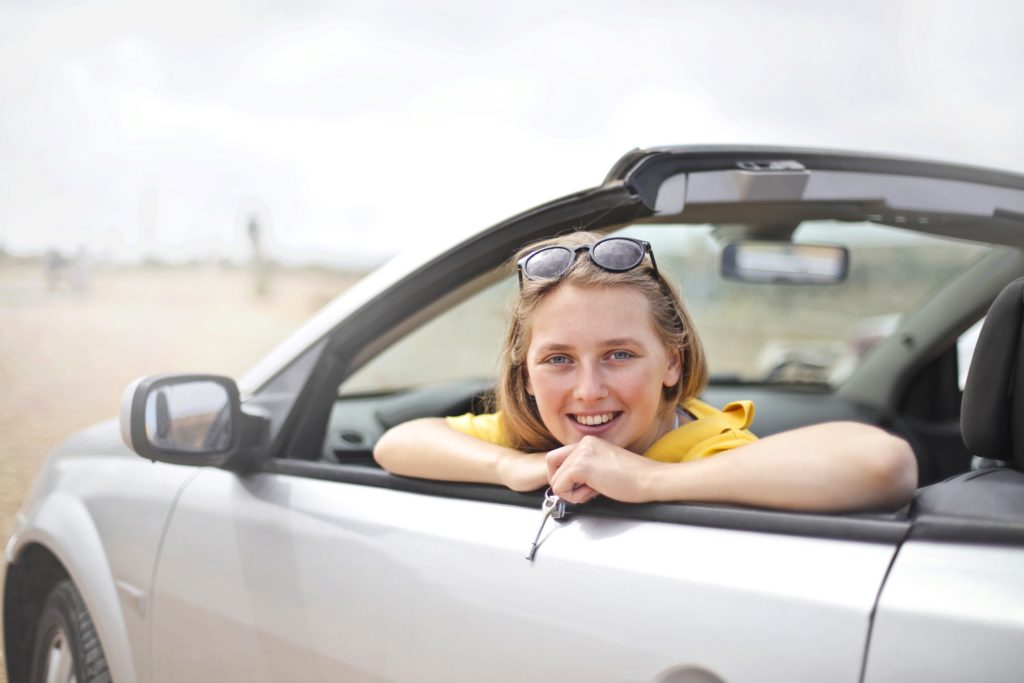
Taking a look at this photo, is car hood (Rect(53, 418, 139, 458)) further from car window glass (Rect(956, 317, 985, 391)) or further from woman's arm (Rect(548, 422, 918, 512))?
car window glass (Rect(956, 317, 985, 391))

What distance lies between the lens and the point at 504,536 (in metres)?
1.50

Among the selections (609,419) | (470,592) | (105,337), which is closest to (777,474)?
(609,419)

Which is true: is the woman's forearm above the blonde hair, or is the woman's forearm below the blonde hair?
below

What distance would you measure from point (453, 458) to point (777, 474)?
2.08 feet

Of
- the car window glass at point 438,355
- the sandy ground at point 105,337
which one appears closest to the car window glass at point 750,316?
the car window glass at point 438,355

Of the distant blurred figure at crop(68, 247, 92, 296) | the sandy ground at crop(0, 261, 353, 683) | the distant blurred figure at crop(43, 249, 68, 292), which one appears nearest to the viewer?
the sandy ground at crop(0, 261, 353, 683)

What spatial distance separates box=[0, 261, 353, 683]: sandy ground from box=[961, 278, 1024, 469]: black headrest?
226 inches

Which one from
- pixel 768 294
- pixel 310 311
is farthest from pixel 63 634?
pixel 768 294

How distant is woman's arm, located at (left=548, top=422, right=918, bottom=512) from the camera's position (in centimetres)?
122

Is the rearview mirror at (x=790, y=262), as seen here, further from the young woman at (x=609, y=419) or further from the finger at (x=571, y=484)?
the finger at (x=571, y=484)

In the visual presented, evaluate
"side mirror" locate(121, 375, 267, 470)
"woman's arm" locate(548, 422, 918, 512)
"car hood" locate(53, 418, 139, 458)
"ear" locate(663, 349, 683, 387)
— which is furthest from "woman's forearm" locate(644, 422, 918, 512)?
"car hood" locate(53, 418, 139, 458)

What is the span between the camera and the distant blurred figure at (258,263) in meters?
22.2

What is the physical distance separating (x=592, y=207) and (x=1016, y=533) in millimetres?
928

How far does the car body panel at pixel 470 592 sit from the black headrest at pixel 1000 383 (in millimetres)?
347
